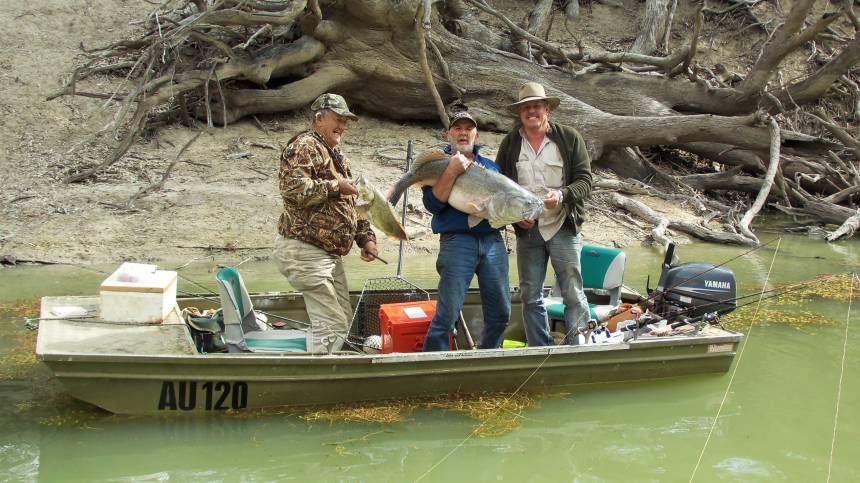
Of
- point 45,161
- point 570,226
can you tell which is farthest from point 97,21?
point 570,226

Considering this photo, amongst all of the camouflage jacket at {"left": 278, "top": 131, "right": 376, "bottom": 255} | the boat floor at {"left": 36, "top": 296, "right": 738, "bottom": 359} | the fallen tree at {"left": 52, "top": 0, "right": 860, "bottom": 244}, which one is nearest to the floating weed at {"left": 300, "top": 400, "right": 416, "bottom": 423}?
the boat floor at {"left": 36, "top": 296, "right": 738, "bottom": 359}

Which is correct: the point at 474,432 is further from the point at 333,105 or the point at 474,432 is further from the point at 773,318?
the point at 773,318

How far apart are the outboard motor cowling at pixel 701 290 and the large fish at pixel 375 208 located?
7.65 feet

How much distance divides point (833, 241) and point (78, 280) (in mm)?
10237

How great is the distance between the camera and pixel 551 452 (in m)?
5.02

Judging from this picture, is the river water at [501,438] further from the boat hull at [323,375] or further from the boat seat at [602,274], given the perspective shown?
the boat seat at [602,274]

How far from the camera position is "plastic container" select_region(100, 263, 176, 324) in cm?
503

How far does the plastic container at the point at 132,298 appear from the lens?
503 cm

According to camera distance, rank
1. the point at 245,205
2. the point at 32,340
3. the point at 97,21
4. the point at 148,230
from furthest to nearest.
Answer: the point at 97,21
the point at 245,205
the point at 148,230
the point at 32,340

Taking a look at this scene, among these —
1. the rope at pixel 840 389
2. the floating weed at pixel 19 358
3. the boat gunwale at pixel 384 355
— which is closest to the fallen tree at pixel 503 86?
the rope at pixel 840 389

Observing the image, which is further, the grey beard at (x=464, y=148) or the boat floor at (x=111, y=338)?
the grey beard at (x=464, y=148)

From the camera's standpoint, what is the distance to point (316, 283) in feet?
17.3

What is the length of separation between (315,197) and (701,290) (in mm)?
3083

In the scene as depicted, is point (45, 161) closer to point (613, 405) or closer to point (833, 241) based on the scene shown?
point (613, 405)
